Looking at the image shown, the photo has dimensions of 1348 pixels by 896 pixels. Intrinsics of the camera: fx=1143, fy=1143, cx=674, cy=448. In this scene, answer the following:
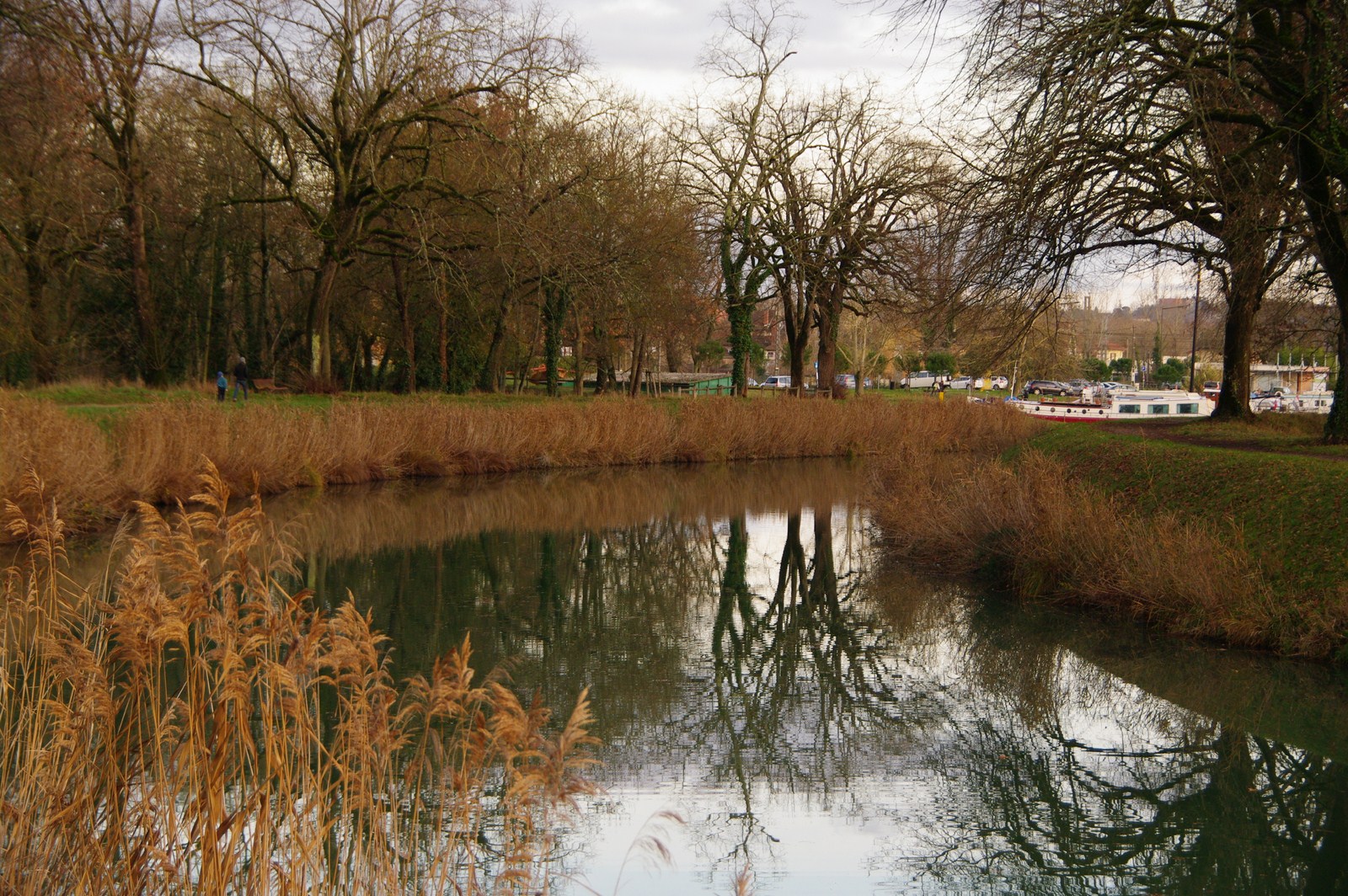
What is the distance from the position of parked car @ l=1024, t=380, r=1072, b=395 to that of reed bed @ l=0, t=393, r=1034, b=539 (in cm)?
4012

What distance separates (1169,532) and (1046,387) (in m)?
65.8

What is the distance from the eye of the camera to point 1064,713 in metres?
8.80

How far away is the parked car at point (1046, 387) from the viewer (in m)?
70.1

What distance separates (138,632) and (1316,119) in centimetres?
1221

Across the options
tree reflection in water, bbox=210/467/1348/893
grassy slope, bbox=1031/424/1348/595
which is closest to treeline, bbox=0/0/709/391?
tree reflection in water, bbox=210/467/1348/893

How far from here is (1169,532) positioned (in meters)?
10.6

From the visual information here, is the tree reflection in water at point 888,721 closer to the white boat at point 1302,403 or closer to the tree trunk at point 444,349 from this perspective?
the tree trunk at point 444,349

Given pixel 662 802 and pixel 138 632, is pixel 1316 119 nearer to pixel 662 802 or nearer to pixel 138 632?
pixel 662 802

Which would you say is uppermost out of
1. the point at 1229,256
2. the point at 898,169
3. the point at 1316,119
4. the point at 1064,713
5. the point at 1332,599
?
the point at 898,169

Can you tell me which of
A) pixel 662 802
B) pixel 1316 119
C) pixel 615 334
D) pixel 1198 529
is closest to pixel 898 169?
pixel 615 334

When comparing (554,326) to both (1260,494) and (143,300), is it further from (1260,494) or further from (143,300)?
(1260,494)

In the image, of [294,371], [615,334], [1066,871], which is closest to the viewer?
[1066,871]

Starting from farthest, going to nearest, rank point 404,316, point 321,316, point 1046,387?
point 1046,387 → point 404,316 → point 321,316

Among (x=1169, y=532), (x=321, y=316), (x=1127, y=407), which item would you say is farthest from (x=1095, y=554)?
(x=1127, y=407)
